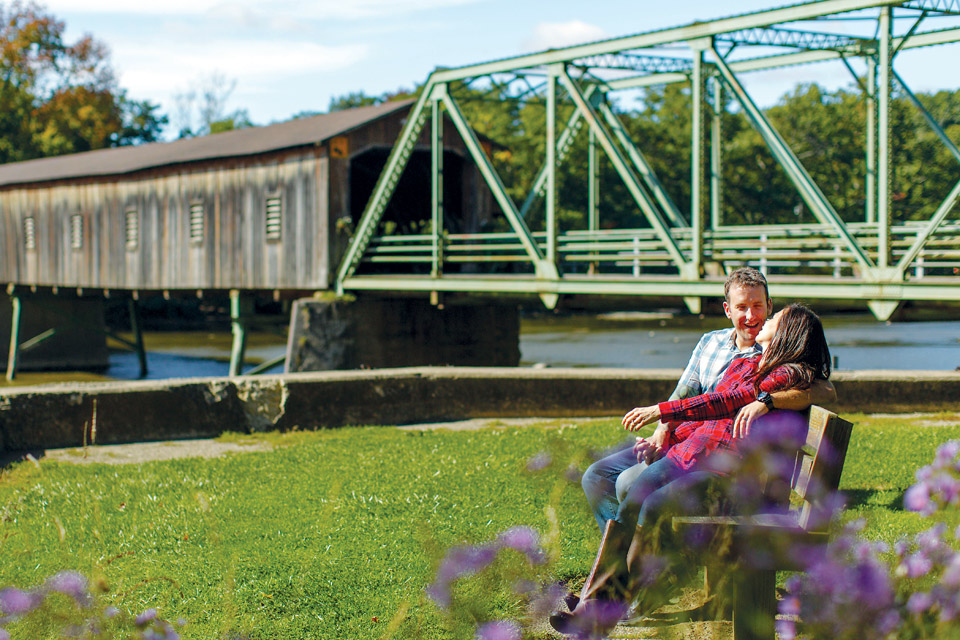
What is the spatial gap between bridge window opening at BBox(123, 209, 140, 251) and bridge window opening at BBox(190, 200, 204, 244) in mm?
2677

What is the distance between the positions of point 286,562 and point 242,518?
3.24ft

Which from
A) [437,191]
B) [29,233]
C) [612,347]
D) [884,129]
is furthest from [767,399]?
[612,347]

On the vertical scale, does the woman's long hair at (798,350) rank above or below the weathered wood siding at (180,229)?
below

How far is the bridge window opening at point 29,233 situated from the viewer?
97.3 feet

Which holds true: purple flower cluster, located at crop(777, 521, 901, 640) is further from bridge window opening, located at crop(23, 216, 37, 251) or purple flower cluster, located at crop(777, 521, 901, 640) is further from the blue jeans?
bridge window opening, located at crop(23, 216, 37, 251)

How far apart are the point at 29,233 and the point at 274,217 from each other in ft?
43.8

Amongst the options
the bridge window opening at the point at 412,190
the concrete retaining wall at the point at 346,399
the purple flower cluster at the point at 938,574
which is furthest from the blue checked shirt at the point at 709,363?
the bridge window opening at the point at 412,190

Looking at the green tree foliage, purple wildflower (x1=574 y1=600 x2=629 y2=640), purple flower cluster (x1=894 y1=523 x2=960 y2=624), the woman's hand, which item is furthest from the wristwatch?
the green tree foliage

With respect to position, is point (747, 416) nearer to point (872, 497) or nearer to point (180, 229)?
point (872, 497)

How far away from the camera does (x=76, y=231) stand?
1087 inches

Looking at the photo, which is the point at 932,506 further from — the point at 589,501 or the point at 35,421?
the point at 35,421

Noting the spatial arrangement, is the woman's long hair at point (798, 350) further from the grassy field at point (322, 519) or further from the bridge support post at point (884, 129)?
the bridge support post at point (884, 129)

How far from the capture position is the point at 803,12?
1198cm

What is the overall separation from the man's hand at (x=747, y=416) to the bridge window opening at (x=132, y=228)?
23.7 m
